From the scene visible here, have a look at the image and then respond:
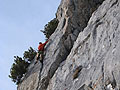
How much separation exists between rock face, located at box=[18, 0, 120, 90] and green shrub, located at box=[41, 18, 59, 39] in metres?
3.23

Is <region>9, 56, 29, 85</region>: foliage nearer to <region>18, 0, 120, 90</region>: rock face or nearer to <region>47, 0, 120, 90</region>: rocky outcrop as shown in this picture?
<region>18, 0, 120, 90</region>: rock face

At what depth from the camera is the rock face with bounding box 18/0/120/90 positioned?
14.9 m

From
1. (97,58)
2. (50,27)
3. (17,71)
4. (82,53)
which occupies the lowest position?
(97,58)

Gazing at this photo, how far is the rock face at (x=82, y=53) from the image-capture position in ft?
48.8

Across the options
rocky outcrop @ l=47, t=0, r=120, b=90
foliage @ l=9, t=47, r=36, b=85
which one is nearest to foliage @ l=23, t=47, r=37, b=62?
foliage @ l=9, t=47, r=36, b=85

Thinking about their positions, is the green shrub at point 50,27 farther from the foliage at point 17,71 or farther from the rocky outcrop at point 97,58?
the rocky outcrop at point 97,58

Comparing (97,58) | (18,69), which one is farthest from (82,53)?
(18,69)

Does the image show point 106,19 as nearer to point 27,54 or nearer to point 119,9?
point 119,9

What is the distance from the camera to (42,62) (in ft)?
76.5

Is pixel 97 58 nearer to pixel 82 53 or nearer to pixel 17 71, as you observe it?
pixel 82 53

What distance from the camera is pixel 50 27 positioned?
94.5ft

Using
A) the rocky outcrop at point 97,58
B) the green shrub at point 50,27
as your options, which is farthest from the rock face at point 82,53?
the green shrub at point 50,27

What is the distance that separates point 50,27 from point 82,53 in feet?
35.2

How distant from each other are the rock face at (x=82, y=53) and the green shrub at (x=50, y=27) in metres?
3.23
